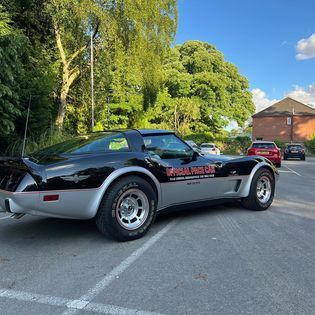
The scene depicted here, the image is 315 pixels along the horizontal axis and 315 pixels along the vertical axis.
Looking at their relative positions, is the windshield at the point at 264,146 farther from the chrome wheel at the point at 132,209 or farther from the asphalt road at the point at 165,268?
the chrome wheel at the point at 132,209

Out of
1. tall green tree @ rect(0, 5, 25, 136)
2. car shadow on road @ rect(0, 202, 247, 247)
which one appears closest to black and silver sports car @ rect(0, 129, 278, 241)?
car shadow on road @ rect(0, 202, 247, 247)

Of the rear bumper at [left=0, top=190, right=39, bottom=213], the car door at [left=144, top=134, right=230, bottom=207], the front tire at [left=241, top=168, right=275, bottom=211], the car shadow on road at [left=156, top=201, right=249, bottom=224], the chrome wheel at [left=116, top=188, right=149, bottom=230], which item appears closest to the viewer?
the rear bumper at [left=0, top=190, right=39, bottom=213]

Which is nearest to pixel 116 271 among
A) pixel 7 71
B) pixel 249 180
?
pixel 249 180

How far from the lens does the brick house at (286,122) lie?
60219mm

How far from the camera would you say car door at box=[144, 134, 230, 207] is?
5420 millimetres

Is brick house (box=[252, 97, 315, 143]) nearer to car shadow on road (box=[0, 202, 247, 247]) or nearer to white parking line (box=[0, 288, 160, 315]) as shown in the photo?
car shadow on road (box=[0, 202, 247, 247])

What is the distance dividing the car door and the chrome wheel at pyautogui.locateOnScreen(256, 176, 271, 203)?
3.42 ft

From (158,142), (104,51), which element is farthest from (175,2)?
(158,142)

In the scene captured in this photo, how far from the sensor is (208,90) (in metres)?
50.0

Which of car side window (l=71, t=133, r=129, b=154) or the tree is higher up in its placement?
the tree

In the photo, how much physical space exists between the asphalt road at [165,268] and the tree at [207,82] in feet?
144

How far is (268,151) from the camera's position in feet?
68.4

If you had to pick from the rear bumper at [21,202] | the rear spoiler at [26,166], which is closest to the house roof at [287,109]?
the rear spoiler at [26,166]

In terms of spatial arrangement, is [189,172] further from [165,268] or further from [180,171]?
[165,268]
